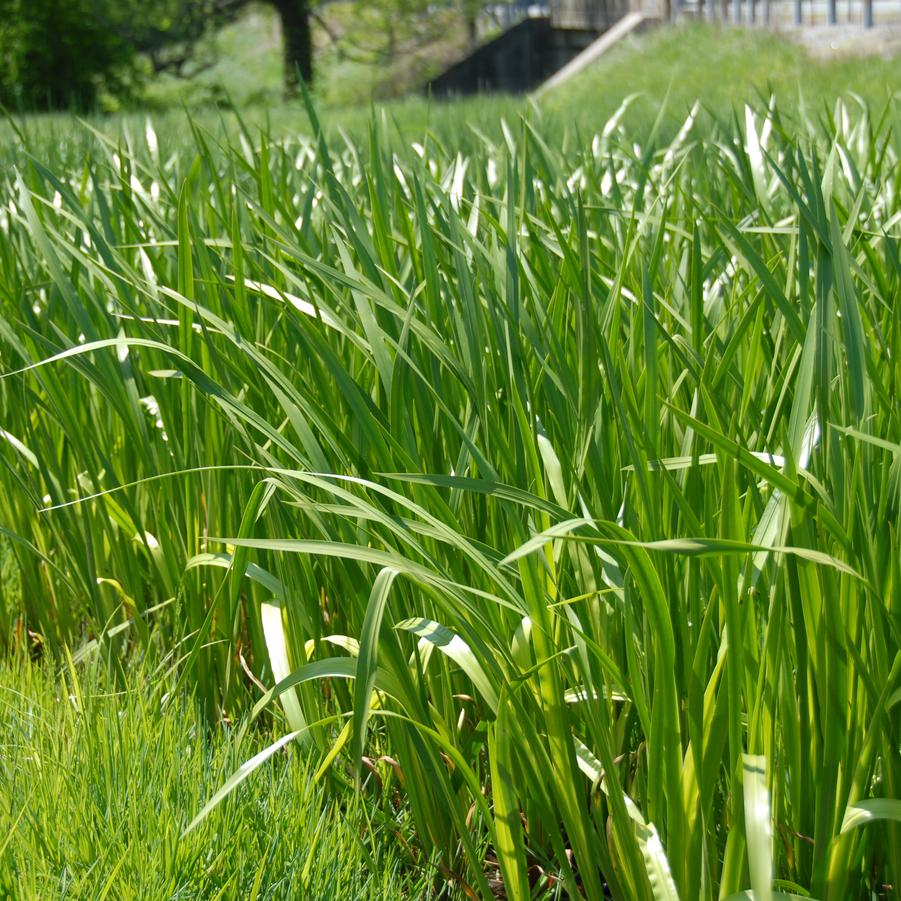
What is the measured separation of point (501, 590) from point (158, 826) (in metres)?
0.35

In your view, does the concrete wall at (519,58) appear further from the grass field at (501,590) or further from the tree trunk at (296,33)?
the grass field at (501,590)

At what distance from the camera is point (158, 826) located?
91 cm

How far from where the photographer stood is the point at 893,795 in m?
0.86

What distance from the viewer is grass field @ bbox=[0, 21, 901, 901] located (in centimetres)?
83

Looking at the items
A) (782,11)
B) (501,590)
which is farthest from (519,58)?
(501,590)

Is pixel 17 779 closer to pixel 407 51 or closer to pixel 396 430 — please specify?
pixel 396 430

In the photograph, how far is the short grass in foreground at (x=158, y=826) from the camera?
34.7 inches

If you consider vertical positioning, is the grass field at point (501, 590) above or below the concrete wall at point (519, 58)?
below

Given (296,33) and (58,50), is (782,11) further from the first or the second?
(58,50)

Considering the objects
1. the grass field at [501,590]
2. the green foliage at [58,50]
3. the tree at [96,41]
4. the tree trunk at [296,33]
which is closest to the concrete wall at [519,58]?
the tree trunk at [296,33]

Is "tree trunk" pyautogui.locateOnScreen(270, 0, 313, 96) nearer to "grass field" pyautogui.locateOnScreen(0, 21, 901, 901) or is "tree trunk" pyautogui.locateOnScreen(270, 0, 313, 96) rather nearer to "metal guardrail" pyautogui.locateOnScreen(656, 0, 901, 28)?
"metal guardrail" pyautogui.locateOnScreen(656, 0, 901, 28)

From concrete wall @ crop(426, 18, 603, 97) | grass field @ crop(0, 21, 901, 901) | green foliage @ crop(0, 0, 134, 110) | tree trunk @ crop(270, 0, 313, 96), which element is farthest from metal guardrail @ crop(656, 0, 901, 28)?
grass field @ crop(0, 21, 901, 901)

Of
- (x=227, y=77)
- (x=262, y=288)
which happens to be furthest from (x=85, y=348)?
(x=227, y=77)

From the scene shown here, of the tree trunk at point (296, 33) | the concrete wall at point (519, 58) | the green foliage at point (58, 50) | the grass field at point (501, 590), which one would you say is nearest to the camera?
the grass field at point (501, 590)
